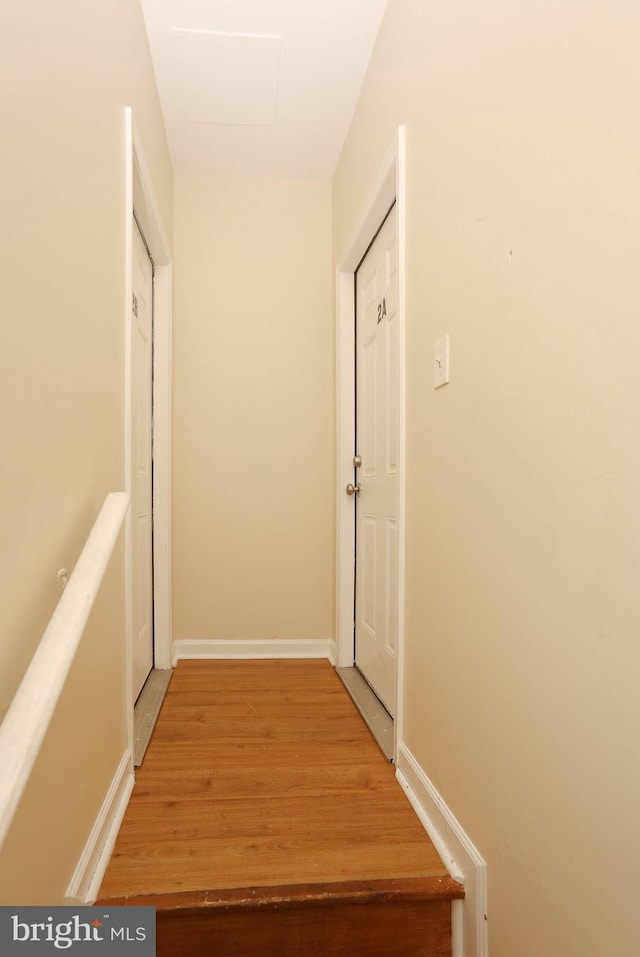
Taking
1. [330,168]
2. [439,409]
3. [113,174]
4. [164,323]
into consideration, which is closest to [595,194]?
[439,409]

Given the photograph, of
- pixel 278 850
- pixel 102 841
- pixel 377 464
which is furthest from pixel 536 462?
pixel 377 464

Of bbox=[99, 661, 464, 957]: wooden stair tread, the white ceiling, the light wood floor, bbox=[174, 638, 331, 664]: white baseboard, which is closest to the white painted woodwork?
bbox=[174, 638, 331, 664]: white baseboard

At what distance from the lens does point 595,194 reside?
0.84 meters

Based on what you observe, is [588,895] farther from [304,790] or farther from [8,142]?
[8,142]

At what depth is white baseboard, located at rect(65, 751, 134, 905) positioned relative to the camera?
46.8 inches

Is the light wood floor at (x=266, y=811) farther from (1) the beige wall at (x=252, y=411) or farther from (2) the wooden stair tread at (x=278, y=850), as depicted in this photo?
(1) the beige wall at (x=252, y=411)

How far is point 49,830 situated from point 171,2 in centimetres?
251

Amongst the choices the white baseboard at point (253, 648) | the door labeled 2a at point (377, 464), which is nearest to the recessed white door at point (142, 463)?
the white baseboard at point (253, 648)

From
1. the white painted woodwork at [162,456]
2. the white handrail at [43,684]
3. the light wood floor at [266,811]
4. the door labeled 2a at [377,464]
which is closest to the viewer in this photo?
the white handrail at [43,684]

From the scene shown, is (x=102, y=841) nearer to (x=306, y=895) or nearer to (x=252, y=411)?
(x=306, y=895)

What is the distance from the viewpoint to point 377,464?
247 centimetres

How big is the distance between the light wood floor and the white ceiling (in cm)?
260

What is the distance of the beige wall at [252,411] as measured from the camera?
3.02 meters

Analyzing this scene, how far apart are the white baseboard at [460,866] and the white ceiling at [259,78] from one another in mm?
2570
